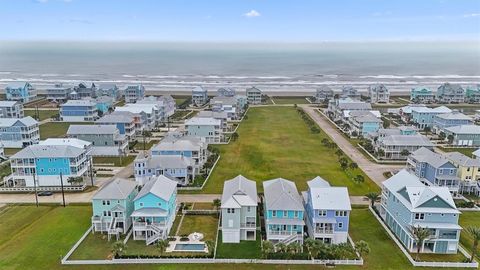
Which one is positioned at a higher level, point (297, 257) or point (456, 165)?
point (456, 165)

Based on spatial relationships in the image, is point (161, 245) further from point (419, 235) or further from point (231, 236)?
point (419, 235)

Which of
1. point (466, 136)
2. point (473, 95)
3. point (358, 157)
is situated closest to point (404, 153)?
point (358, 157)

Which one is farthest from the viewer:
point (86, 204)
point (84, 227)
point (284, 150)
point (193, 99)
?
point (193, 99)

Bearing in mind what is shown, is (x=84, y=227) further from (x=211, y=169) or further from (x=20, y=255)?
(x=211, y=169)

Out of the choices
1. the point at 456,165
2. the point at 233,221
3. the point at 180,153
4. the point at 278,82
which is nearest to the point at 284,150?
the point at 180,153

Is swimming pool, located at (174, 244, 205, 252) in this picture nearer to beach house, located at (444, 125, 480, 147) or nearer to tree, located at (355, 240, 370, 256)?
tree, located at (355, 240, 370, 256)

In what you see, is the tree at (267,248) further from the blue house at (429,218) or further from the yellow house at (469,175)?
the yellow house at (469,175)

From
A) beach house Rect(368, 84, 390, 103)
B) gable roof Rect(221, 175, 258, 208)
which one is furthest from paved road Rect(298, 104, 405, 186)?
beach house Rect(368, 84, 390, 103)
